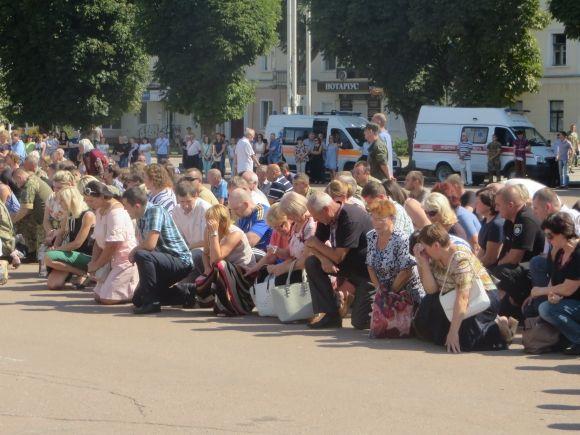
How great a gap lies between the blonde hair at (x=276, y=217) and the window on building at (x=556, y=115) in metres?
49.2

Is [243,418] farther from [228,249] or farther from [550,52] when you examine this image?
[550,52]

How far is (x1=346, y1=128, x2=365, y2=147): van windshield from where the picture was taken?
131ft

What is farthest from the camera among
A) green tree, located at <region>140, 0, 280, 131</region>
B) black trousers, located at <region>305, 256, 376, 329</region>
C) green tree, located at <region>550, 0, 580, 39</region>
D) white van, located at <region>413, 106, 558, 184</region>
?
green tree, located at <region>140, 0, 280, 131</region>

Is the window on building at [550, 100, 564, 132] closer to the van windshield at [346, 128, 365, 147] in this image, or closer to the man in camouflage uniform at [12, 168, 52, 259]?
the van windshield at [346, 128, 365, 147]

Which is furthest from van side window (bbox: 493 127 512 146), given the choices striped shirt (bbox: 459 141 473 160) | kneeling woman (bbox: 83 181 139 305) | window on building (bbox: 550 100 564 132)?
kneeling woman (bbox: 83 181 139 305)

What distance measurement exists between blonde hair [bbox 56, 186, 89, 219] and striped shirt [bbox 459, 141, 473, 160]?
24.2 metres

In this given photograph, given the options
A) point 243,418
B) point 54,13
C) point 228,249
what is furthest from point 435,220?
point 54,13

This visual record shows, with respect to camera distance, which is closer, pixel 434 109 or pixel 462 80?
pixel 434 109

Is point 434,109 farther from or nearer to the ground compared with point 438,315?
farther from the ground

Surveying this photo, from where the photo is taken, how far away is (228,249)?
1205cm

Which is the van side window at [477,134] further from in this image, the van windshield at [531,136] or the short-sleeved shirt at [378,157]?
the short-sleeved shirt at [378,157]

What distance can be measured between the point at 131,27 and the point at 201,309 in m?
32.7

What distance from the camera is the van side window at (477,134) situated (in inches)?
1475

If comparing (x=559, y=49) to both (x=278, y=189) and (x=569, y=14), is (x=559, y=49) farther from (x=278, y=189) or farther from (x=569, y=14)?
(x=278, y=189)
